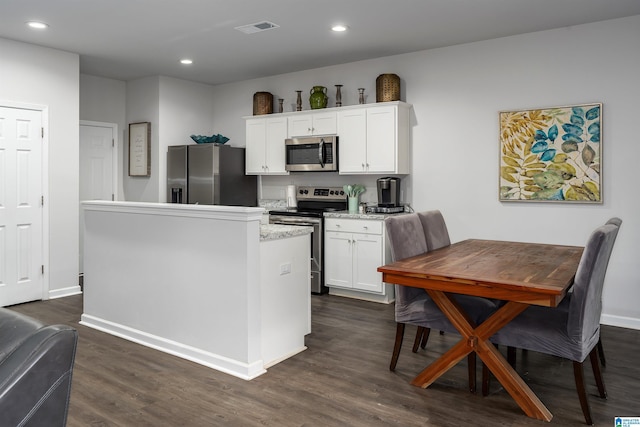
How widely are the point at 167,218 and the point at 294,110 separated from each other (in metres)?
2.94

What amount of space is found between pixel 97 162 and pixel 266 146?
2.18 meters

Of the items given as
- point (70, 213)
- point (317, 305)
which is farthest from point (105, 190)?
point (317, 305)

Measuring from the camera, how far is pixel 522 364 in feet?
10.6

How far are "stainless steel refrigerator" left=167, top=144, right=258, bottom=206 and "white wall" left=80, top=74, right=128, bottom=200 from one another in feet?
2.50

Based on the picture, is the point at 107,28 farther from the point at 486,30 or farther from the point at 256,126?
the point at 486,30

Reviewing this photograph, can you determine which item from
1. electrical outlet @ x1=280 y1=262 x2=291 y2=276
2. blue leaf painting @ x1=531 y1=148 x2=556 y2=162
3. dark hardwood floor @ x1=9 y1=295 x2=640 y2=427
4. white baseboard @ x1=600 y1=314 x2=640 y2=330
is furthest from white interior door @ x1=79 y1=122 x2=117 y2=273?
white baseboard @ x1=600 y1=314 x2=640 y2=330

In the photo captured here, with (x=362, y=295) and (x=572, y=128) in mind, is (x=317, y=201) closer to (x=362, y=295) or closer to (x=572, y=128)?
(x=362, y=295)

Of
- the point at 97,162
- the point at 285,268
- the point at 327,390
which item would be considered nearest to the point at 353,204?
the point at 285,268

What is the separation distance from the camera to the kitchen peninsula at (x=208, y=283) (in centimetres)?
305

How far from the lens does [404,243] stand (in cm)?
311

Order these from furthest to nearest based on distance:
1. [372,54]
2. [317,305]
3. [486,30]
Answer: [372,54]
[317,305]
[486,30]

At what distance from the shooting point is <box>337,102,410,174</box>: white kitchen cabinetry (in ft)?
16.1

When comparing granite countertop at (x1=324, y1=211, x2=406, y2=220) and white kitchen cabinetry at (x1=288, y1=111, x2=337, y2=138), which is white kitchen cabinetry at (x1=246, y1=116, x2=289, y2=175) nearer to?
white kitchen cabinetry at (x1=288, y1=111, x2=337, y2=138)

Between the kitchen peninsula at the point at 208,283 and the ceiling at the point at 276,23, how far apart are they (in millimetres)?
1562
